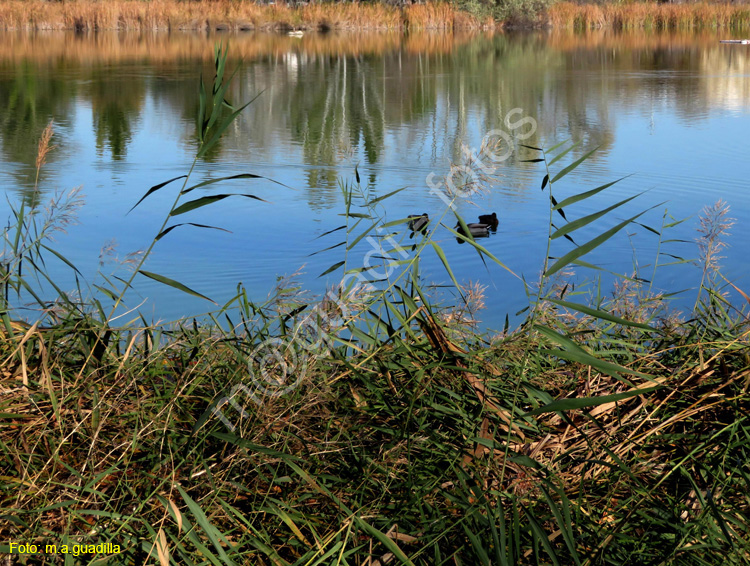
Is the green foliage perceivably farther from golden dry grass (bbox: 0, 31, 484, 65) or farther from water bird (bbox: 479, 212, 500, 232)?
water bird (bbox: 479, 212, 500, 232)

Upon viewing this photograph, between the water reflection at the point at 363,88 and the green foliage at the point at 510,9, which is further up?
the green foliage at the point at 510,9

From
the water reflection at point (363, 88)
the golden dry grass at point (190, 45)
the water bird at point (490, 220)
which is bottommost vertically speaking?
the water bird at point (490, 220)

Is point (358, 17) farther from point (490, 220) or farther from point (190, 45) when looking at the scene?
point (490, 220)

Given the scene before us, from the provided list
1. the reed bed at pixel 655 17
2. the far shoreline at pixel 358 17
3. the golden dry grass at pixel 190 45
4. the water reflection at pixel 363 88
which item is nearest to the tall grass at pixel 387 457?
the water reflection at pixel 363 88

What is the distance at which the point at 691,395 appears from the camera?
1844 millimetres

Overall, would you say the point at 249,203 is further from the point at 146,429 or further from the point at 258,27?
the point at 258,27

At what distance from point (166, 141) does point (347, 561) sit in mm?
8996

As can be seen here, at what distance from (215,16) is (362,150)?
22.9 metres

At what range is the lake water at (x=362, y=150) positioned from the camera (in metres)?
5.33

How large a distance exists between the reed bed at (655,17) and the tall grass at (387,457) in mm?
31775

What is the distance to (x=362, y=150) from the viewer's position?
9.19 metres

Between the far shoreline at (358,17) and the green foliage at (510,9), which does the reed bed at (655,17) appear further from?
the green foliage at (510,9)

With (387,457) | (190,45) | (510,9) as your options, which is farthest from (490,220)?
(510,9)

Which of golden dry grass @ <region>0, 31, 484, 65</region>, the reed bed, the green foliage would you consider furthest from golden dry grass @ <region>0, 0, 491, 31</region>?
the reed bed
